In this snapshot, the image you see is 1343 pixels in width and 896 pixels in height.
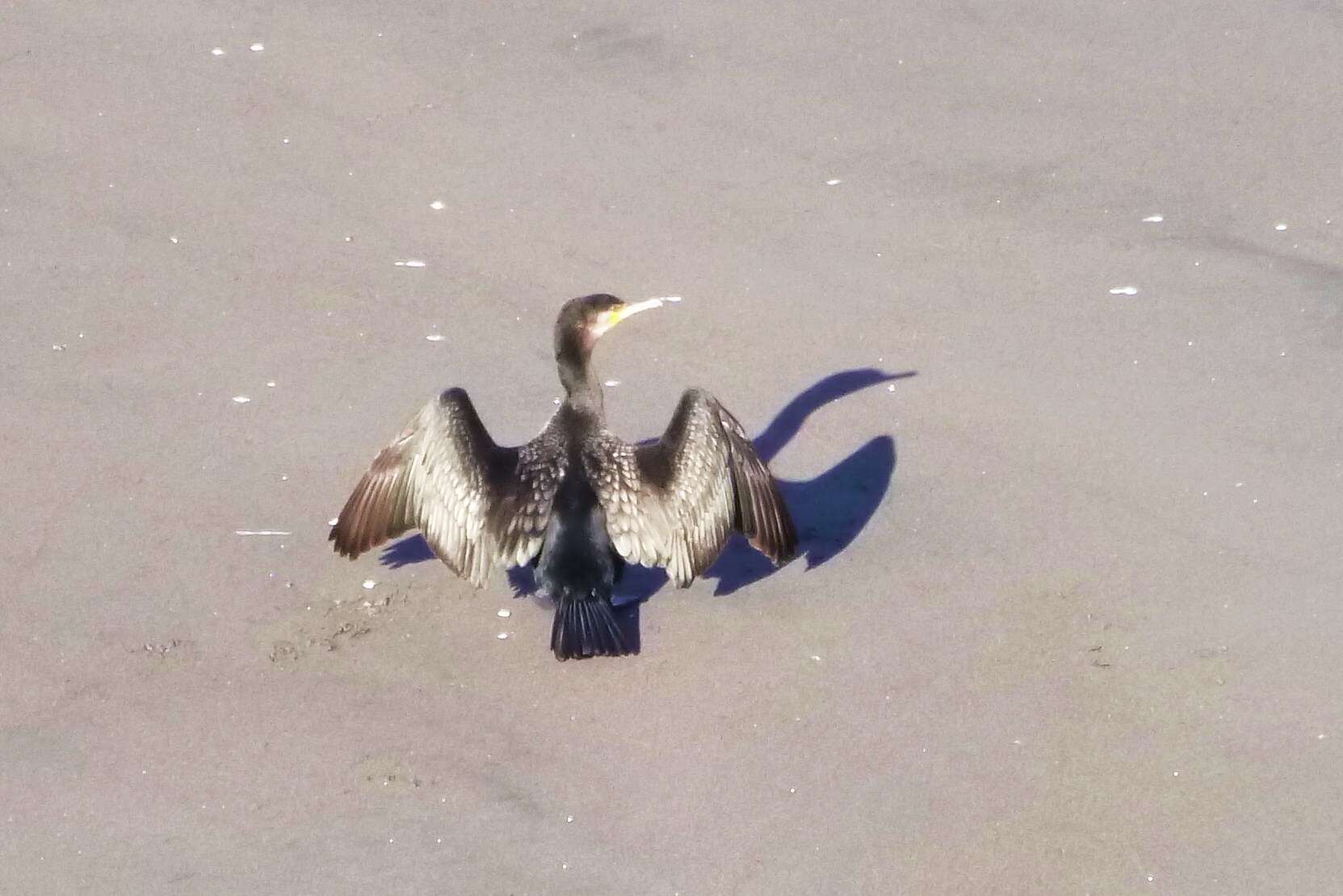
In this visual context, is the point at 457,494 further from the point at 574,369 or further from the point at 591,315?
the point at 591,315

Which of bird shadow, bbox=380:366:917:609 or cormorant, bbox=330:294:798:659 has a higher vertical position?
cormorant, bbox=330:294:798:659

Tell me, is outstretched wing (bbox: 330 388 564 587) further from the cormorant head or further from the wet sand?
the cormorant head

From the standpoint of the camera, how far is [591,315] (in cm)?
699

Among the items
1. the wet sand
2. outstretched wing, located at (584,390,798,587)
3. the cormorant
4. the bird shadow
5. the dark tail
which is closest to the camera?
the wet sand

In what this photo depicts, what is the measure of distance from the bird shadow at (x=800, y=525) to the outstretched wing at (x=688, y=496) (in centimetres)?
26

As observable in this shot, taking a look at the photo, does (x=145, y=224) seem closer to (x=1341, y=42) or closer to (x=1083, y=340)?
(x=1083, y=340)

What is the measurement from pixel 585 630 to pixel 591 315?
1.45 m

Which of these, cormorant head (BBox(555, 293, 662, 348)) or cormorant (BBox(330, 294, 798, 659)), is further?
cormorant head (BBox(555, 293, 662, 348))

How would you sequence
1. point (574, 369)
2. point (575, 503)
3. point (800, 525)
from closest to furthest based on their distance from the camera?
point (575, 503) < point (574, 369) < point (800, 525)

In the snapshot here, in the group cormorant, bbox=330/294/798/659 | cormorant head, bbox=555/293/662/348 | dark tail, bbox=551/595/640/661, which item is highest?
cormorant head, bbox=555/293/662/348

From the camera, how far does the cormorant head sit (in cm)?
693

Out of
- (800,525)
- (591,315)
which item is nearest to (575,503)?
(591,315)

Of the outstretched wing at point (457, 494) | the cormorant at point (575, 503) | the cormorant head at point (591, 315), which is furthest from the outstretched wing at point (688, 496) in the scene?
the cormorant head at point (591, 315)

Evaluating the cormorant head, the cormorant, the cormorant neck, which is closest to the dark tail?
the cormorant
